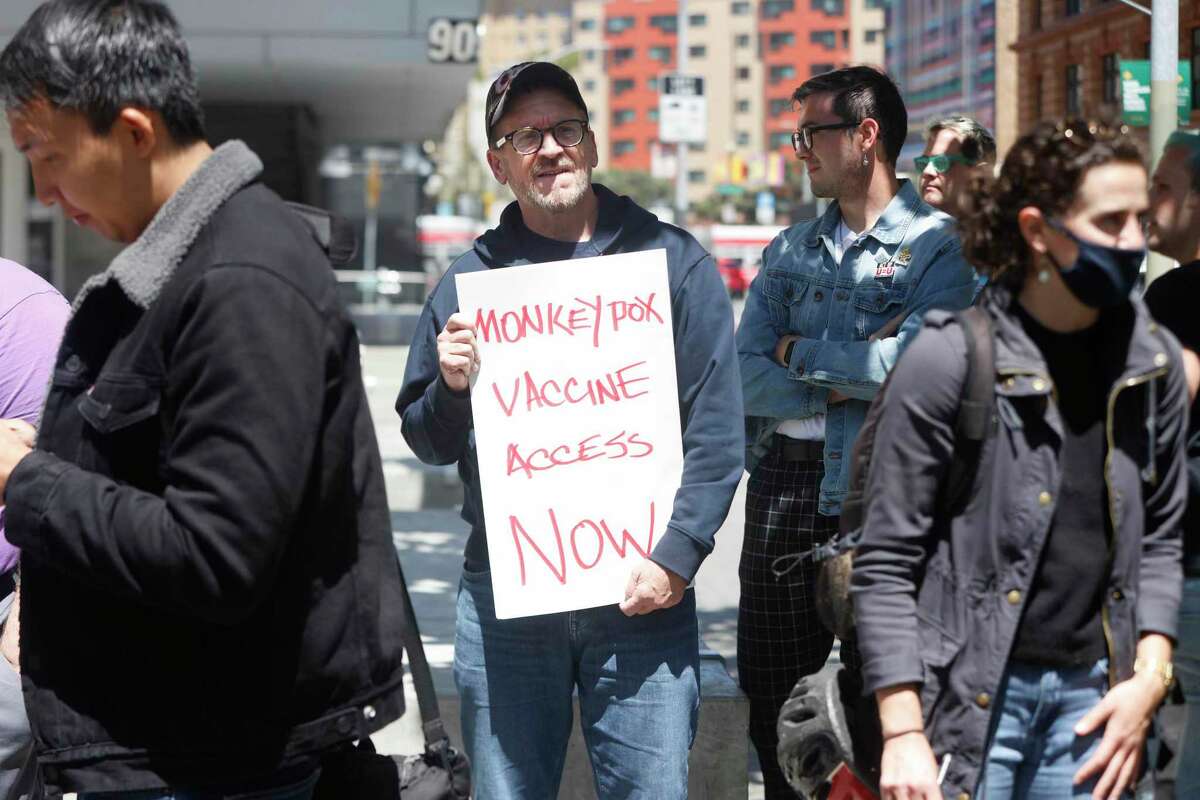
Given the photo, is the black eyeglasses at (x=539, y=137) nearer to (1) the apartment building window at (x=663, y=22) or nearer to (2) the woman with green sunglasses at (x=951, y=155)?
(2) the woman with green sunglasses at (x=951, y=155)

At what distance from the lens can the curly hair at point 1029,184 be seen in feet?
7.62

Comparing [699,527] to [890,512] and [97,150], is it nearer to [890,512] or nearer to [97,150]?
[890,512]

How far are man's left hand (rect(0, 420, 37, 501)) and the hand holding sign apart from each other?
1.03 m

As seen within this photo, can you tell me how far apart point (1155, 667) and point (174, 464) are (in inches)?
59.0

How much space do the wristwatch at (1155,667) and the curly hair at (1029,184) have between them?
611mm

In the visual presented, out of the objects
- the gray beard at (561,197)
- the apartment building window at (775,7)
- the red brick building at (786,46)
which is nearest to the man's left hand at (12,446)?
the gray beard at (561,197)

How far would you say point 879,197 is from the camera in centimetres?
390

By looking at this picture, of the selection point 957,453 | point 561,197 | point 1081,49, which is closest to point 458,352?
point 561,197

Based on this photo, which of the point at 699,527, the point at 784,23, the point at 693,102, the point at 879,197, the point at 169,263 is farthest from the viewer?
the point at 784,23

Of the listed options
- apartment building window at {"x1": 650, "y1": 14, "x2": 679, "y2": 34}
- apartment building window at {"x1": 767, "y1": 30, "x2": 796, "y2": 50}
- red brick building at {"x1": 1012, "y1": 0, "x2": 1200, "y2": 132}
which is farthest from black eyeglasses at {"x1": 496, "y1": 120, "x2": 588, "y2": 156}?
apartment building window at {"x1": 650, "y1": 14, "x2": 679, "y2": 34}

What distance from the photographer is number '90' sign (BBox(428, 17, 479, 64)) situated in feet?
51.8

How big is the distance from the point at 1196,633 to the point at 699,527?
1.02m

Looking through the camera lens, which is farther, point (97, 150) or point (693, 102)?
point (693, 102)

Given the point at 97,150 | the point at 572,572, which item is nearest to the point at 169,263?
the point at 97,150
